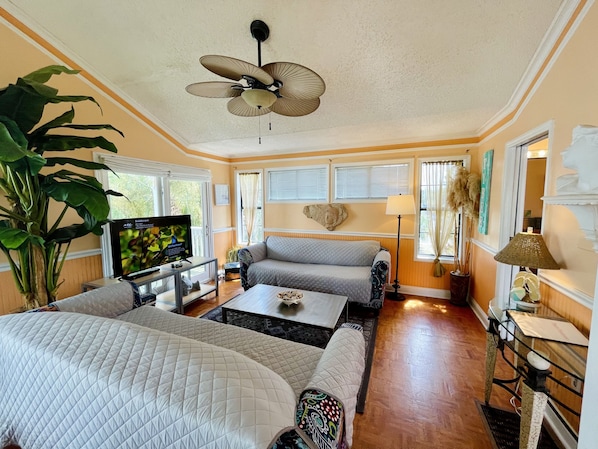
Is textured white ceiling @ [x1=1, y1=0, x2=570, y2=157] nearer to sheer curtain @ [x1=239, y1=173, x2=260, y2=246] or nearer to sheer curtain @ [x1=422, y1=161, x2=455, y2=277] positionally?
sheer curtain @ [x1=422, y1=161, x2=455, y2=277]

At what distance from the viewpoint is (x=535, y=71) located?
2.02 m

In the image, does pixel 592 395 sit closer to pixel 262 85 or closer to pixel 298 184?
pixel 262 85

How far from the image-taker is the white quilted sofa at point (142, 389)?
2.61ft

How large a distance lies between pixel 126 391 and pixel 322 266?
3.20 m

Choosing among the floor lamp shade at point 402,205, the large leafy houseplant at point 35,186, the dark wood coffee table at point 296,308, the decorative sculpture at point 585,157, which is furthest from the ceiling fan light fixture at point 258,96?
the floor lamp shade at point 402,205

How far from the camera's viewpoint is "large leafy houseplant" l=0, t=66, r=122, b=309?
1.50 meters

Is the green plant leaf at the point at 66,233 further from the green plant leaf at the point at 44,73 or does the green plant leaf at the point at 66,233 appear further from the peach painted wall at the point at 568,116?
the peach painted wall at the point at 568,116

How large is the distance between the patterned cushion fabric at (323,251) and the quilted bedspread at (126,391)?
118 inches

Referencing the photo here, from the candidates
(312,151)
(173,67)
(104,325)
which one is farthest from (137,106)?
(104,325)

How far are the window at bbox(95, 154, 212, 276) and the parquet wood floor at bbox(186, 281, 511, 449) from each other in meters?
1.55

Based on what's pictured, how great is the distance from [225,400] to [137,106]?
3.56 metres

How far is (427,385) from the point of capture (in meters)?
2.00

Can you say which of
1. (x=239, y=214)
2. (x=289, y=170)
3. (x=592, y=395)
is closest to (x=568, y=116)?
(x=592, y=395)

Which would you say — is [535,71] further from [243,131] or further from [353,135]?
[243,131]
